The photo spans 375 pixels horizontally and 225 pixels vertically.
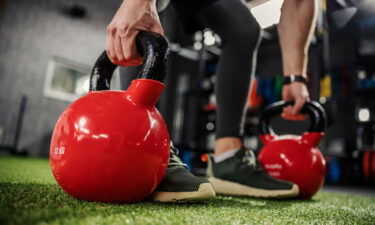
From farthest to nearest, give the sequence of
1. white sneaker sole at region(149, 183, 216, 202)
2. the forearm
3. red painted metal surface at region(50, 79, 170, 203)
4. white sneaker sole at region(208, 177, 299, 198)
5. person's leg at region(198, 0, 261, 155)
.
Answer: the forearm < person's leg at region(198, 0, 261, 155) < white sneaker sole at region(208, 177, 299, 198) < white sneaker sole at region(149, 183, 216, 202) < red painted metal surface at region(50, 79, 170, 203)

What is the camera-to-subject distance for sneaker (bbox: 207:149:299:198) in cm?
113

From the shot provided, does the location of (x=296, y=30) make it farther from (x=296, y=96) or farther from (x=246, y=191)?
(x=246, y=191)

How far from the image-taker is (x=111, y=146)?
659 millimetres

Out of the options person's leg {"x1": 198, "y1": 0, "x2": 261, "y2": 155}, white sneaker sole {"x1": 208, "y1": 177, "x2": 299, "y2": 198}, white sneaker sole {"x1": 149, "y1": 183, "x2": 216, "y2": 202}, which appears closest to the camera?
white sneaker sole {"x1": 149, "y1": 183, "x2": 216, "y2": 202}

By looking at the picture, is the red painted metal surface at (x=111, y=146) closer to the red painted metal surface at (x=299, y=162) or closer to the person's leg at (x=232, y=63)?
the person's leg at (x=232, y=63)

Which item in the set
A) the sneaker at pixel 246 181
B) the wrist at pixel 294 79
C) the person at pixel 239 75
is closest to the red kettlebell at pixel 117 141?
the person at pixel 239 75

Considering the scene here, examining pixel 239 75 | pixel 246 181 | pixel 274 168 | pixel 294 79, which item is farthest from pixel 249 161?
pixel 294 79

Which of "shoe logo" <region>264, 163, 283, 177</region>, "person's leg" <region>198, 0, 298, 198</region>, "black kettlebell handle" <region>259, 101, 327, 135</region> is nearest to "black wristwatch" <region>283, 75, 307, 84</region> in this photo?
"black kettlebell handle" <region>259, 101, 327, 135</region>

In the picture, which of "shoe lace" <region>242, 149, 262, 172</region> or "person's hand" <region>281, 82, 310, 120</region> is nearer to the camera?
"shoe lace" <region>242, 149, 262, 172</region>

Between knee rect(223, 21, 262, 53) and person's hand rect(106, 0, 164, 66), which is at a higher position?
knee rect(223, 21, 262, 53)

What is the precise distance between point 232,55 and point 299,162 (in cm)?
56

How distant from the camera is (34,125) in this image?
5996 millimetres

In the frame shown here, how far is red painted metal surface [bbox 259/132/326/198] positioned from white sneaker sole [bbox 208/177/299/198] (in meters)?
0.16

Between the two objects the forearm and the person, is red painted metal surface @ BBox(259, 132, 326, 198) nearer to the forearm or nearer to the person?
the person
